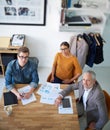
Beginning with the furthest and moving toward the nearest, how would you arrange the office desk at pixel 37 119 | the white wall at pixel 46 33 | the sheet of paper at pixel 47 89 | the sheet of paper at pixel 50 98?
the white wall at pixel 46 33 → the sheet of paper at pixel 47 89 → the sheet of paper at pixel 50 98 → the office desk at pixel 37 119

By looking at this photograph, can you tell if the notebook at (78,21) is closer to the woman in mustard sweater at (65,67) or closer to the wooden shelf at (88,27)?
the wooden shelf at (88,27)

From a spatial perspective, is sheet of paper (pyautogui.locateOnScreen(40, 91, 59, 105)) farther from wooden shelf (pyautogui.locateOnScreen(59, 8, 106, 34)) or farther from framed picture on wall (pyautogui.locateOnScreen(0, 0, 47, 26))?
framed picture on wall (pyautogui.locateOnScreen(0, 0, 47, 26))

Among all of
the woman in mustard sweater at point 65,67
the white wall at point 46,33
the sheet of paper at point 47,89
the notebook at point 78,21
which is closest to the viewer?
the sheet of paper at point 47,89

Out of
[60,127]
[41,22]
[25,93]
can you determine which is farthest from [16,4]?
[60,127]

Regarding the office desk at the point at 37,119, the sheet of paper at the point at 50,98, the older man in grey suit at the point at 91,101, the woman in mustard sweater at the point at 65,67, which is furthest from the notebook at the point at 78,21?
the office desk at the point at 37,119

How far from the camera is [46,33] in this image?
3.43m

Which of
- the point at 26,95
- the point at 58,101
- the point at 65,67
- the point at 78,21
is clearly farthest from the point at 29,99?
the point at 78,21

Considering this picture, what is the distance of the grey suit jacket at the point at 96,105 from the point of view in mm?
1973

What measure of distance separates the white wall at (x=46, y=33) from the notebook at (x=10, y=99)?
1.57 m

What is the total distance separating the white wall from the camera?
3193 mm

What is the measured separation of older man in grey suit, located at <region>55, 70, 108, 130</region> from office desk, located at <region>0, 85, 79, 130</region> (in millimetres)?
171

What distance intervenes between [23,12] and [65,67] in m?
1.27

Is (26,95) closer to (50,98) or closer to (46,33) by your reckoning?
(50,98)

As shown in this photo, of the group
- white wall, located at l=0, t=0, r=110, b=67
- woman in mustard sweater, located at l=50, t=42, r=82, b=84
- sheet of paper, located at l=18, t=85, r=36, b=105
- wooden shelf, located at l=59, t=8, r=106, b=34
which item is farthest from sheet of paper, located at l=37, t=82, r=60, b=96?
white wall, located at l=0, t=0, r=110, b=67
